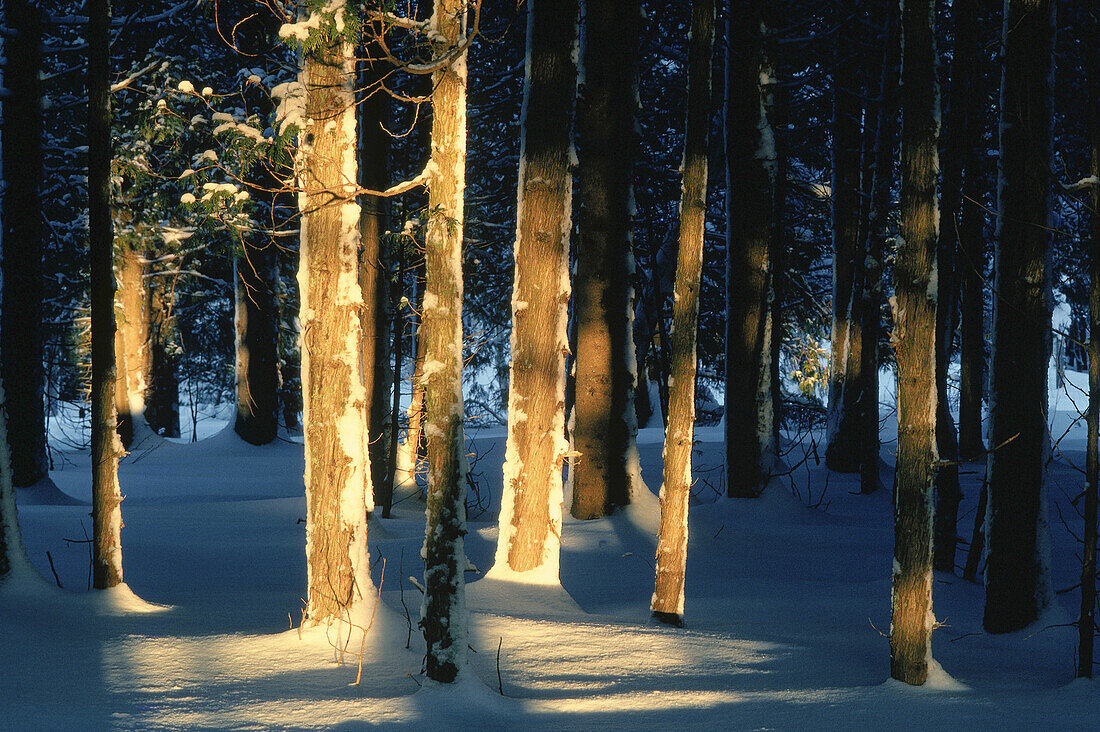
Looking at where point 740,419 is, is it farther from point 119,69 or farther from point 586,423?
point 119,69

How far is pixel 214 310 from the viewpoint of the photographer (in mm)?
27672

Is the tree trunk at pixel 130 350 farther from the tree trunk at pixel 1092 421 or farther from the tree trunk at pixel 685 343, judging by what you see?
the tree trunk at pixel 1092 421

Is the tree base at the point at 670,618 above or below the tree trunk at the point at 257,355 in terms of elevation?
below

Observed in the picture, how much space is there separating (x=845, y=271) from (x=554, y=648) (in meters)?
11.9

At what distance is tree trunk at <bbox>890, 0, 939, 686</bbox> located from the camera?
4531 millimetres

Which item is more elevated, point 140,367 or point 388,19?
point 388,19

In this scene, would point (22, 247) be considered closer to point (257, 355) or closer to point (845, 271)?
point (257, 355)

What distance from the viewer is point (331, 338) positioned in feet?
16.5

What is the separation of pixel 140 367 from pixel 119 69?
6901 mm

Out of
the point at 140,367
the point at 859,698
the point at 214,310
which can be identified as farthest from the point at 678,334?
the point at 214,310

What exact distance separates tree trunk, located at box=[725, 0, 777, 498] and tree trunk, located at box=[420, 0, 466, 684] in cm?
642

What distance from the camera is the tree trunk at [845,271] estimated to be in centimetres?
1325

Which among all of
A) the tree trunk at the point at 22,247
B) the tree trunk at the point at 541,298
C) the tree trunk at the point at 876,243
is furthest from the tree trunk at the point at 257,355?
the tree trunk at the point at 541,298

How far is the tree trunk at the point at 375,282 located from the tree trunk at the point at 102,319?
4635mm
